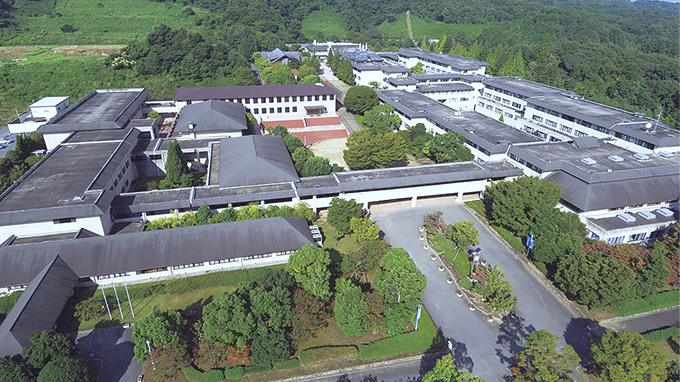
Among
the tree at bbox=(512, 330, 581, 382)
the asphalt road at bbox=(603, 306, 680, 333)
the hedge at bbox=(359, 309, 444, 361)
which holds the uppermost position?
the tree at bbox=(512, 330, 581, 382)

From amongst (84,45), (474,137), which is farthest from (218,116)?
(84,45)

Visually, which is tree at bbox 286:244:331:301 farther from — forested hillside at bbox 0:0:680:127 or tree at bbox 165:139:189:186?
forested hillside at bbox 0:0:680:127

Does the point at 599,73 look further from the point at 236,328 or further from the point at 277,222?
the point at 236,328

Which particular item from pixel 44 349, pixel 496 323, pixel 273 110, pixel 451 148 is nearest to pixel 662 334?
pixel 496 323

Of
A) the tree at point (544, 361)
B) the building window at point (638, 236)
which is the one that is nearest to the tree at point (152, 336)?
the tree at point (544, 361)

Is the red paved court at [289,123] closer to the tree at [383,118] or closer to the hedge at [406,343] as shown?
the tree at [383,118]

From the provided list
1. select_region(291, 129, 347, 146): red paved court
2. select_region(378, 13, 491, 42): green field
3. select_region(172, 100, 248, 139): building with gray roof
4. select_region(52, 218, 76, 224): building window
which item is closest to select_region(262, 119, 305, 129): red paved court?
select_region(291, 129, 347, 146): red paved court

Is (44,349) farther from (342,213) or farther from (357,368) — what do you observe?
(342,213)

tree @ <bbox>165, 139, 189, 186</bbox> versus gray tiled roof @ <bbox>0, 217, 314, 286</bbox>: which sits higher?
tree @ <bbox>165, 139, 189, 186</bbox>
